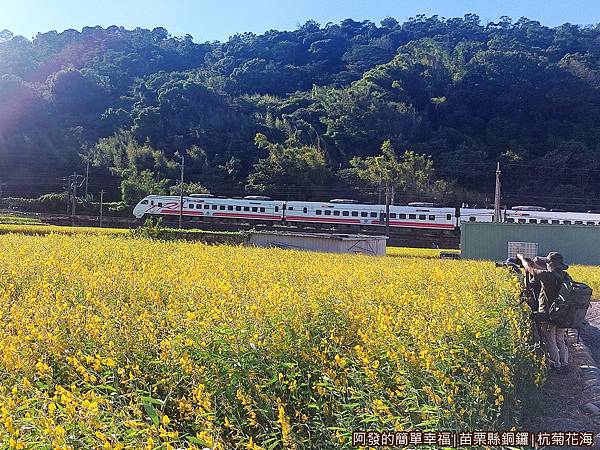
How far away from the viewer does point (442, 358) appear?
11.2ft

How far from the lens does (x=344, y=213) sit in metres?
32.3

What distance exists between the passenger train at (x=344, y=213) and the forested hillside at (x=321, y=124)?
7.88 metres

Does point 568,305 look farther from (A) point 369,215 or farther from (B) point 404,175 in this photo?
(B) point 404,175

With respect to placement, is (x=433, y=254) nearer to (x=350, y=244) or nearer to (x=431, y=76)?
(x=350, y=244)

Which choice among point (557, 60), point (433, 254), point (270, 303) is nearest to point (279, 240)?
point (433, 254)

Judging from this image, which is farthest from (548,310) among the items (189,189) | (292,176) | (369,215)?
(189,189)

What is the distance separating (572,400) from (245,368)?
358 cm

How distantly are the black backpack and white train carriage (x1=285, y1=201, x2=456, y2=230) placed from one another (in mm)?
24465

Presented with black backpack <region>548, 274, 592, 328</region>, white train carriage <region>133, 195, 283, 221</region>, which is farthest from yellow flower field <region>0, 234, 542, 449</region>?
white train carriage <region>133, 195, 283, 221</region>

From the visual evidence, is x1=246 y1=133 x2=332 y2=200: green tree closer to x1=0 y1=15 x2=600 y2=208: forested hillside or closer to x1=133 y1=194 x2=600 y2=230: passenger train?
x1=0 y1=15 x2=600 y2=208: forested hillside

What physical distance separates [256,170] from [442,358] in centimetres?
4267

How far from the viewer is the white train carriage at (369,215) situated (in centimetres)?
3038

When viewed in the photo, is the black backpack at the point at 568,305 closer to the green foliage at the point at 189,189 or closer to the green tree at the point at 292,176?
the green foliage at the point at 189,189

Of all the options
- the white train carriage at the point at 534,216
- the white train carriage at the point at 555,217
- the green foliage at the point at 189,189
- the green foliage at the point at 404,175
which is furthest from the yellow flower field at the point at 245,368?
the green foliage at the point at 189,189
